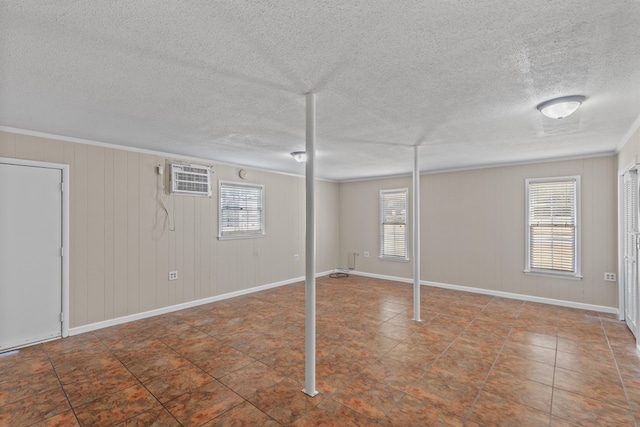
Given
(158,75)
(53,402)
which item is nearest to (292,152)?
(158,75)

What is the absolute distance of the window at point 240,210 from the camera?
5.57 meters

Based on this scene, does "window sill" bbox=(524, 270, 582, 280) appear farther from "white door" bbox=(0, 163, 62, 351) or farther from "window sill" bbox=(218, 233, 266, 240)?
"white door" bbox=(0, 163, 62, 351)

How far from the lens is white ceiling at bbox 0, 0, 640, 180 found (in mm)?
1538


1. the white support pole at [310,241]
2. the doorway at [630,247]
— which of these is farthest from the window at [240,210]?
the doorway at [630,247]

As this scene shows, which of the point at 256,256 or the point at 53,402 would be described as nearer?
the point at 53,402

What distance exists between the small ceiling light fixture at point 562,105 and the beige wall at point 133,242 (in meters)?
4.81

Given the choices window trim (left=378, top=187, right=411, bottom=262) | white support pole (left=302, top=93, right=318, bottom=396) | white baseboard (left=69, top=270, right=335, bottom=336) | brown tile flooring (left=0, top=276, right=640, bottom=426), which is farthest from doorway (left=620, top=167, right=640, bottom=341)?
white baseboard (left=69, top=270, right=335, bottom=336)

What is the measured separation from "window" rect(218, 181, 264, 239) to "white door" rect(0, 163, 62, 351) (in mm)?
2326

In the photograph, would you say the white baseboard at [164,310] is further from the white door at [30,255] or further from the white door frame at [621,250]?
the white door frame at [621,250]

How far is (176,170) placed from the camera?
4.80 metres

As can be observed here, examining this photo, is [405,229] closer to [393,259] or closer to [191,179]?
[393,259]

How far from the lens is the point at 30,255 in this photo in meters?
3.49

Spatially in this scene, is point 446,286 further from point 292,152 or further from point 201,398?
point 201,398

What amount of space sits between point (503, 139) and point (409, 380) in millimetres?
3234
